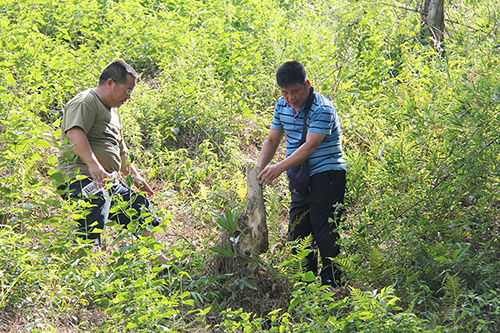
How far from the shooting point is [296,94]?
478 cm

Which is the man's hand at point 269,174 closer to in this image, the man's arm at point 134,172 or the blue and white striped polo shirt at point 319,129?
the blue and white striped polo shirt at point 319,129

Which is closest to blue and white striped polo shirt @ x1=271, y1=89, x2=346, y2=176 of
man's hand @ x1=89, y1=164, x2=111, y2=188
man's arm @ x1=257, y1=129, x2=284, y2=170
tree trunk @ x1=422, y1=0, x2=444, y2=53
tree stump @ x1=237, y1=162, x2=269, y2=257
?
man's arm @ x1=257, y1=129, x2=284, y2=170

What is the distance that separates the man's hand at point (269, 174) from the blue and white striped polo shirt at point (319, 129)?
314 mm

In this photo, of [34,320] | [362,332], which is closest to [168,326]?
[34,320]

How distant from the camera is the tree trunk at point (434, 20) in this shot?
830 centimetres

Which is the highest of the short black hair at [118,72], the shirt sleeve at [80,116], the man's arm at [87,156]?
the short black hair at [118,72]

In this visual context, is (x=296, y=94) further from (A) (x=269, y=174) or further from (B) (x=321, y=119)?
(A) (x=269, y=174)

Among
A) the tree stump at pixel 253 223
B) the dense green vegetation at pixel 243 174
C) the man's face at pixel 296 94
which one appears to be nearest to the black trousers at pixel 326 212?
the dense green vegetation at pixel 243 174

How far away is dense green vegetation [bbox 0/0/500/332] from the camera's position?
4.20 meters

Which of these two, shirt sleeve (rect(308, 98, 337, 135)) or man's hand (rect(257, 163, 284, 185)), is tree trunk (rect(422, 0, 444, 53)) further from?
man's hand (rect(257, 163, 284, 185))

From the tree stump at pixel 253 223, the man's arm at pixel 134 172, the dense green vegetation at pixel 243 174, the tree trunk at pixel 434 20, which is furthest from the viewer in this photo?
the tree trunk at pixel 434 20

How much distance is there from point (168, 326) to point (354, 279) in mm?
1588

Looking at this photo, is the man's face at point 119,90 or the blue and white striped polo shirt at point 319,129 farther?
the man's face at point 119,90

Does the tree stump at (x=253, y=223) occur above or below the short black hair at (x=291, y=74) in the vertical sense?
below
